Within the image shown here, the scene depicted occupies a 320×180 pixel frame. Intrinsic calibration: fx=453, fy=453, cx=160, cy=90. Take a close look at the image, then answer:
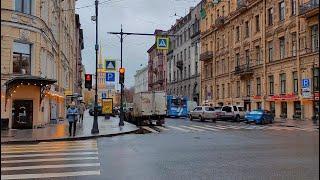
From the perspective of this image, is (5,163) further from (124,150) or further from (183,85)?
(183,85)

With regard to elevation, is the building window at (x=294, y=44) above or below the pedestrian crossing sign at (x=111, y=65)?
above

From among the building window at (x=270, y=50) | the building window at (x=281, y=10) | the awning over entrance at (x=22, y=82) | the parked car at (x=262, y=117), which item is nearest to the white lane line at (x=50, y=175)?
the awning over entrance at (x=22, y=82)

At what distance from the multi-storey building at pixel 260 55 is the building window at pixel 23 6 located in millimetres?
19708

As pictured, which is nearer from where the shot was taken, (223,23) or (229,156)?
(229,156)

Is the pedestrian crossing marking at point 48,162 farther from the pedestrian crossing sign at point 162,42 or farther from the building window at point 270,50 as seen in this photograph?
the building window at point 270,50

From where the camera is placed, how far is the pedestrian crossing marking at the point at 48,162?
10.9m

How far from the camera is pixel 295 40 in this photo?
45.1m

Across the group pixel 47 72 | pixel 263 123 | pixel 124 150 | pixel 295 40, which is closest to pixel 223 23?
pixel 295 40

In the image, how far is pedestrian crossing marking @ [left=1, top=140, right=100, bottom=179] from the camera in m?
10.9

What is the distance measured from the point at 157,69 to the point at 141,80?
128ft

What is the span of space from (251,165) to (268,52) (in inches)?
1614

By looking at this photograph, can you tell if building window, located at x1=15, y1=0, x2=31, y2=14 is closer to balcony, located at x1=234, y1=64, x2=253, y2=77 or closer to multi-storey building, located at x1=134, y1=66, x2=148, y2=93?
balcony, located at x1=234, y1=64, x2=253, y2=77

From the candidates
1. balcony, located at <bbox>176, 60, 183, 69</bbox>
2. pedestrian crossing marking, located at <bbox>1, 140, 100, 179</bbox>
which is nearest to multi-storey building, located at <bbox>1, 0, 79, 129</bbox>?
pedestrian crossing marking, located at <bbox>1, 140, 100, 179</bbox>

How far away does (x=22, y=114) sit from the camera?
29.3 m
